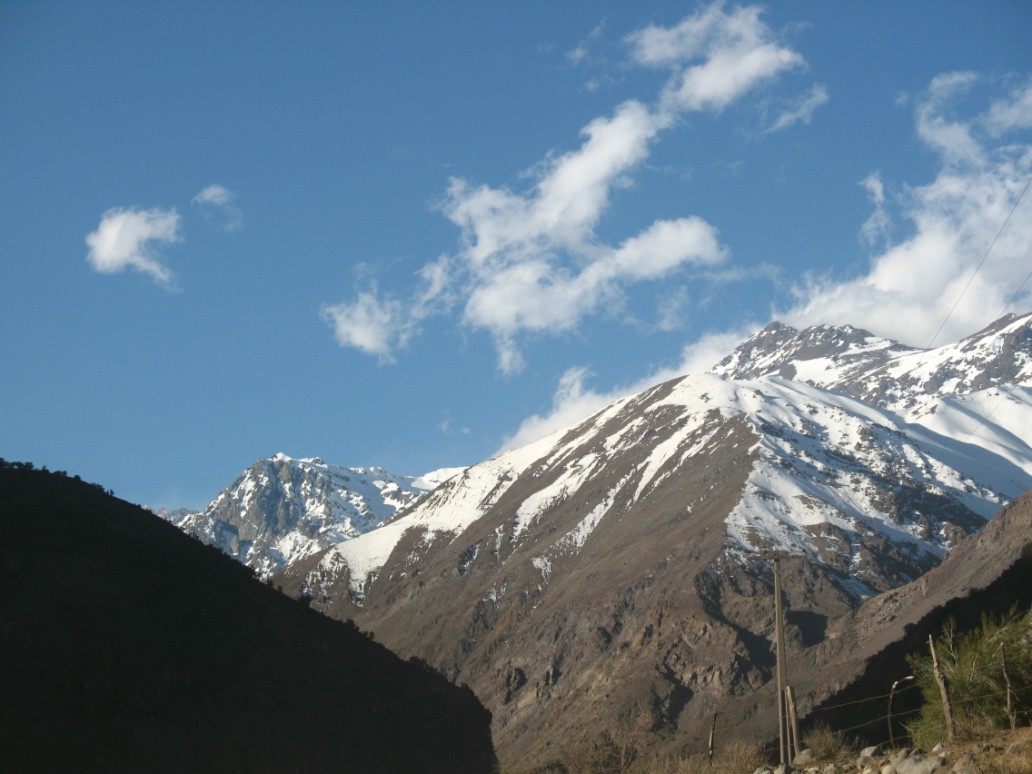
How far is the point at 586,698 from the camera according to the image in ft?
513

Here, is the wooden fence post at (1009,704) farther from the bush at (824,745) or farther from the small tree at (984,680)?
the bush at (824,745)

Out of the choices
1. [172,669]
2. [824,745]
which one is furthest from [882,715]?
[172,669]

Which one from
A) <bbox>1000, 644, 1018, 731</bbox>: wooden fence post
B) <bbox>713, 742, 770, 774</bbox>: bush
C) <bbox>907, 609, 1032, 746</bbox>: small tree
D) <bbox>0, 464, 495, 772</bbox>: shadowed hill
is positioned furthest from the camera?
<bbox>0, 464, 495, 772</bbox>: shadowed hill

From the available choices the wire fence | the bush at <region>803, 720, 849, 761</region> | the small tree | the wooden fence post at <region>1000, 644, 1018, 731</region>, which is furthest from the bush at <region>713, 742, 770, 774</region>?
the wooden fence post at <region>1000, 644, 1018, 731</region>

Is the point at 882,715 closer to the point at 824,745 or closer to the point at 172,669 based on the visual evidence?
the point at 824,745

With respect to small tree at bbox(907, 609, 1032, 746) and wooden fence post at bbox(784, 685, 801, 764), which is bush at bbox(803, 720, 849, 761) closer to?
wooden fence post at bbox(784, 685, 801, 764)

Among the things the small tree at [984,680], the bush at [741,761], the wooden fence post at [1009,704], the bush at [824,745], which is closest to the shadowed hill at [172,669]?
the bush at [741,761]

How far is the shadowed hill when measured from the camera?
156ft

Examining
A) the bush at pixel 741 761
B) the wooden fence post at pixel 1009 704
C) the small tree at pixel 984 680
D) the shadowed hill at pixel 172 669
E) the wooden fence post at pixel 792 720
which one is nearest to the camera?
the wooden fence post at pixel 1009 704

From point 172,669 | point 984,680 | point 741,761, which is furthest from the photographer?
point 172,669

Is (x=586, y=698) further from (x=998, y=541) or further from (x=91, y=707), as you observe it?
(x=91, y=707)

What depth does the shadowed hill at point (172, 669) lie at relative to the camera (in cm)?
4762

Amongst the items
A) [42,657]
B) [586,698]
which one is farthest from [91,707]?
[586,698]

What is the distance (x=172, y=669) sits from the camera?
53062mm
